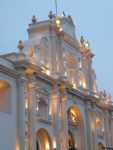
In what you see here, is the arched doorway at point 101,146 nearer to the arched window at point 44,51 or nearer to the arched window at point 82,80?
the arched window at point 82,80

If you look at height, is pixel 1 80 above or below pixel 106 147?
above

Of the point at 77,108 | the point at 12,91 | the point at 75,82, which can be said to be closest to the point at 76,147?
the point at 77,108

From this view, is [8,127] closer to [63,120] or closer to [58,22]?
[63,120]

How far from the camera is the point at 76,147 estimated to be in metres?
41.8

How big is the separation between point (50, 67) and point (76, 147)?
9337mm

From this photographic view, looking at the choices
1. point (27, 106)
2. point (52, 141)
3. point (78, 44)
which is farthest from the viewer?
point (78, 44)

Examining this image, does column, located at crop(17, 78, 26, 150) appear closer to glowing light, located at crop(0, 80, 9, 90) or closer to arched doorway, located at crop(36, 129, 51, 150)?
glowing light, located at crop(0, 80, 9, 90)

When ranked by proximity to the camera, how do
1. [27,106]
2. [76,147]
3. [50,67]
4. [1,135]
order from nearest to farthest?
[1,135] < [27,106] < [50,67] < [76,147]

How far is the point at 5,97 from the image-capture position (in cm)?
3084

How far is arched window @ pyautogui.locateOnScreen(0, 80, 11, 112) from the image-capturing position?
30.5 m

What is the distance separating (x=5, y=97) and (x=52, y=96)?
6.63 metres

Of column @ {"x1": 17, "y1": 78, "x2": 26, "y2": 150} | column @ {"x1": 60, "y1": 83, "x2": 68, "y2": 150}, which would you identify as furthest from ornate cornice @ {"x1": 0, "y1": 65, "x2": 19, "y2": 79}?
column @ {"x1": 60, "y1": 83, "x2": 68, "y2": 150}

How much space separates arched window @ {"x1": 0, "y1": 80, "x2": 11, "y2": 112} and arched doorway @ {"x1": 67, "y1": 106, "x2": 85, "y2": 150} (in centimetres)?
1145

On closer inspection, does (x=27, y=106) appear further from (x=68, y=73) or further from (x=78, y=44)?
(x=78, y=44)
